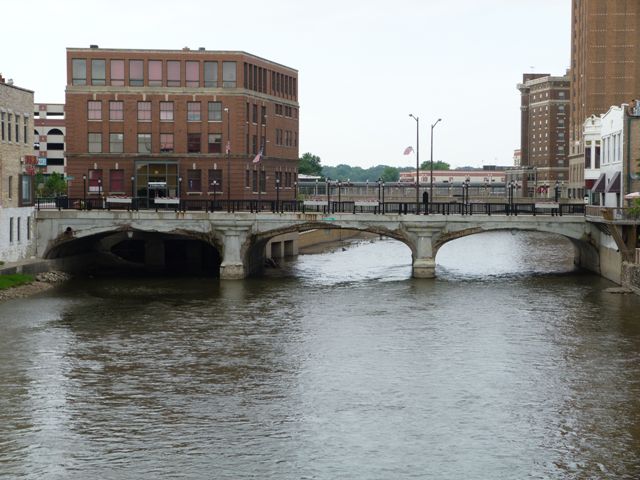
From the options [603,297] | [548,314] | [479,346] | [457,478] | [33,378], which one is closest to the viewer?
[457,478]

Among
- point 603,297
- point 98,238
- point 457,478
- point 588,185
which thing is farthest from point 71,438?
point 588,185

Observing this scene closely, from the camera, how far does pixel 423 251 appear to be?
85125 mm

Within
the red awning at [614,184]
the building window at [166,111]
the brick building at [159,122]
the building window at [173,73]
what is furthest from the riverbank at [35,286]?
the red awning at [614,184]

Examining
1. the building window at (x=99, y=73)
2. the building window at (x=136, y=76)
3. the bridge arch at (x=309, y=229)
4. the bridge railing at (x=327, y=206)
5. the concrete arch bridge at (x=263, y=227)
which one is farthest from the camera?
the building window at (x=136, y=76)

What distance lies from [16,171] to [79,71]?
2650cm

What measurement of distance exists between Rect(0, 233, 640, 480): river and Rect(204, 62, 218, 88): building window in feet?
113

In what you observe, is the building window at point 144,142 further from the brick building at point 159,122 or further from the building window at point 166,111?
the building window at point 166,111

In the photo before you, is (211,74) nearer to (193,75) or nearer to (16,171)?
(193,75)

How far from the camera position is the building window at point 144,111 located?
107125 millimetres

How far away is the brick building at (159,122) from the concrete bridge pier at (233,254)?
19.9 meters

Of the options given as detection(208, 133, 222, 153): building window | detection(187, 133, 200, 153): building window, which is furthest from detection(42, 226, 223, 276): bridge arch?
detection(208, 133, 222, 153): building window

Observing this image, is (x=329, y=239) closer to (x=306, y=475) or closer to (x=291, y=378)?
(x=291, y=378)

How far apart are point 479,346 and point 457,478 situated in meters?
21.1

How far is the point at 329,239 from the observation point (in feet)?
480
